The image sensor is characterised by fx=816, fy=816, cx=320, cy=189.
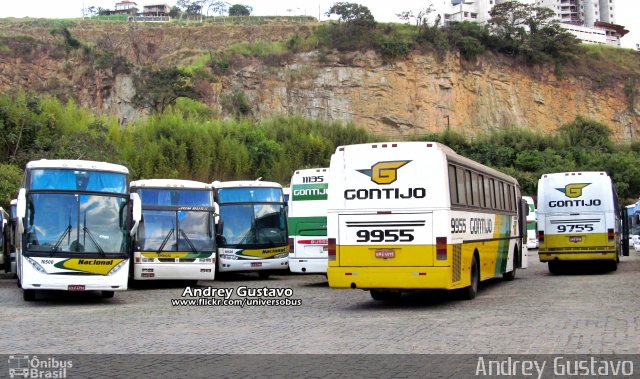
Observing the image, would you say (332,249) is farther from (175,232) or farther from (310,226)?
(175,232)

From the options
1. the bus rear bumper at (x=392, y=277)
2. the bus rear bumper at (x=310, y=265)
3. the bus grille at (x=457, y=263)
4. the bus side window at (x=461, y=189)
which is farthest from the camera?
the bus rear bumper at (x=310, y=265)

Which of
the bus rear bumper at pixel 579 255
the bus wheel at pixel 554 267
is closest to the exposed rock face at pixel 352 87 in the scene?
the bus wheel at pixel 554 267

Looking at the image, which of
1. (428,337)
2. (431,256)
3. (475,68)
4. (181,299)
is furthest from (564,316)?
(475,68)

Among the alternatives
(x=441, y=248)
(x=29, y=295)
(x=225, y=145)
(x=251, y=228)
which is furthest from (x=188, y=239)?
(x=225, y=145)

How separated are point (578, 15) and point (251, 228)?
138111 millimetres

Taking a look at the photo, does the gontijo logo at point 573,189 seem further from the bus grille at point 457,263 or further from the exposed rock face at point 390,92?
the exposed rock face at point 390,92

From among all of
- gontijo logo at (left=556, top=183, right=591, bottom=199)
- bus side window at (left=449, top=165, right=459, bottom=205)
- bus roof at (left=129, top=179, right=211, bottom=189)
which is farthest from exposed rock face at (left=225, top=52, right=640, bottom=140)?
bus side window at (left=449, top=165, right=459, bottom=205)

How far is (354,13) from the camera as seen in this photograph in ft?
270

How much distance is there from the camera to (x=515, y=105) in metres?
81.6

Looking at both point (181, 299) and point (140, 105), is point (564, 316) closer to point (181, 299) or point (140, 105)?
point (181, 299)

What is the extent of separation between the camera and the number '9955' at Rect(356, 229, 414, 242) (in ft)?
49.6

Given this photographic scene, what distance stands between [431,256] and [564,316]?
2568 millimetres

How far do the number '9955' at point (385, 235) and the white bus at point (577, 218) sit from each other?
10842 mm

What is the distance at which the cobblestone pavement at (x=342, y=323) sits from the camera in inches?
426
